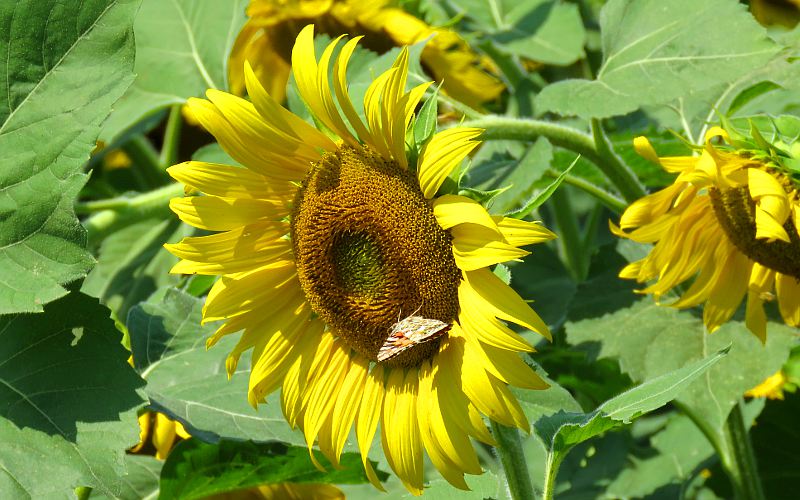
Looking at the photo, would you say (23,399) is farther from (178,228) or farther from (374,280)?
(178,228)

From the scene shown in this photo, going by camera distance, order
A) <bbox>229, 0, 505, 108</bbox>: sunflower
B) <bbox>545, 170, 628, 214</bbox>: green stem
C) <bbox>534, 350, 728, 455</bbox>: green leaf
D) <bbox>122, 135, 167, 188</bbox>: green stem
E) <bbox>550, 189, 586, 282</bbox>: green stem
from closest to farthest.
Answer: <bbox>534, 350, 728, 455</bbox>: green leaf → <bbox>545, 170, 628, 214</bbox>: green stem → <bbox>229, 0, 505, 108</bbox>: sunflower → <bbox>550, 189, 586, 282</bbox>: green stem → <bbox>122, 135, 167, 188</bbox>: green stem

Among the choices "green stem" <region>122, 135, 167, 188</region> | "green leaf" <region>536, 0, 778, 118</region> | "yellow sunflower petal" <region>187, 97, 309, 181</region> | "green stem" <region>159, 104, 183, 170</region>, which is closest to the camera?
"yellow sunflower petal" <region>187, 97, 309, 181</region>

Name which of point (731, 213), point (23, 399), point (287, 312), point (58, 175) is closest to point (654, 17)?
point (731, 213)

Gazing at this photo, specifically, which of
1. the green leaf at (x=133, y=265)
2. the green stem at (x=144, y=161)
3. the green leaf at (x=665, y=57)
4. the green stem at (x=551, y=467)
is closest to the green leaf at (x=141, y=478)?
the green leaf at (x=133, y=265)

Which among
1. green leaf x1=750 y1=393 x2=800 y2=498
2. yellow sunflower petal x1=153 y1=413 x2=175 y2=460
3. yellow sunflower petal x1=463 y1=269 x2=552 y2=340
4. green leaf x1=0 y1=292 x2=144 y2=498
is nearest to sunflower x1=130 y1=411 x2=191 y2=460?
yellow sunflower petal x1=153 y1=413 x2=175 y2=460

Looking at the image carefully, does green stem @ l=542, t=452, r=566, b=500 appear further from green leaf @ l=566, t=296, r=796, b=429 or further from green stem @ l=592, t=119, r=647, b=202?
green stem @ l=592, t=119, r=647, b=202

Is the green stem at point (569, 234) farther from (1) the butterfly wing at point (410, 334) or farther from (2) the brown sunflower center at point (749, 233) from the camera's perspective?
(1) the butterfly wing at point (410, 334)

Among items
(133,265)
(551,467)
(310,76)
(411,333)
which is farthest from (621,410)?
(133,265)
